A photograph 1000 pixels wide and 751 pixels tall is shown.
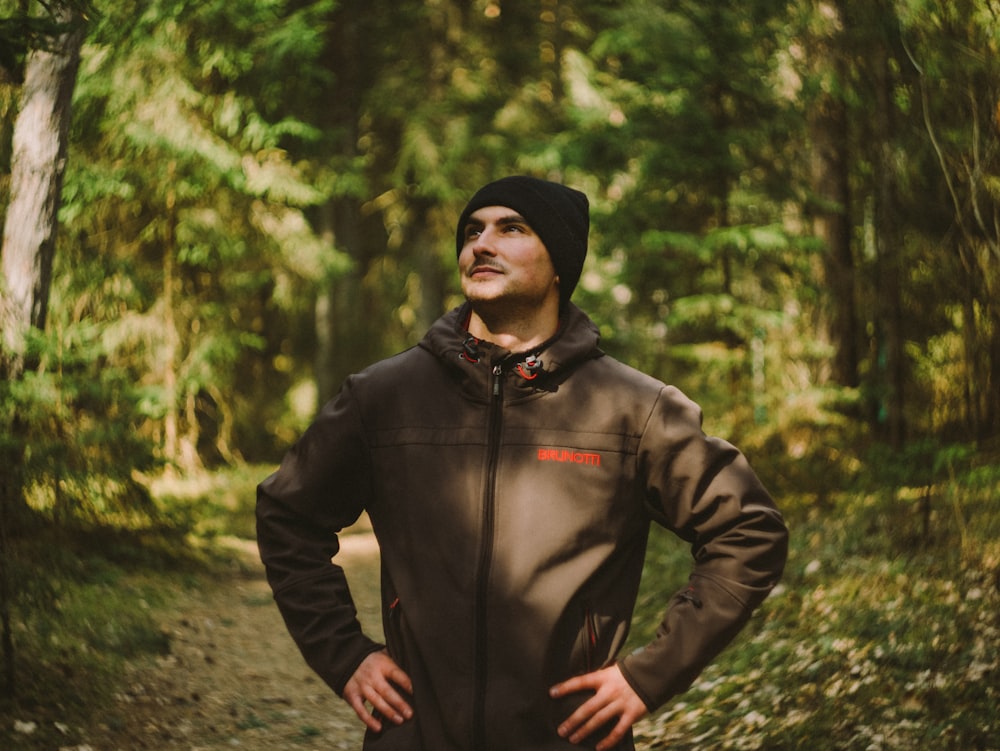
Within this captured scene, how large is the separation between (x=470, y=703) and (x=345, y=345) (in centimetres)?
1927

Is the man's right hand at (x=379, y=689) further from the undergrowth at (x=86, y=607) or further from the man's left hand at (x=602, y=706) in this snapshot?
the undergrowth at (x=86, y=607)

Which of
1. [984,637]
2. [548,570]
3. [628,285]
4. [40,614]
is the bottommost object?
[40,614]

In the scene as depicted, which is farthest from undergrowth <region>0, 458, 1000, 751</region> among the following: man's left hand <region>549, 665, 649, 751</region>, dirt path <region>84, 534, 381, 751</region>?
man's left hand <region>549, 665, 649, 751</region>

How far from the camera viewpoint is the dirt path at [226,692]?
20.6 feet

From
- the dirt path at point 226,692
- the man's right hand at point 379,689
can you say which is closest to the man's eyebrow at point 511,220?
the man's right hand at point 379,689

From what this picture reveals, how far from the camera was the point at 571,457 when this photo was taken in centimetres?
247

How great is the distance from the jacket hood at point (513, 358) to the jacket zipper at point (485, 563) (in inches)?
1.3

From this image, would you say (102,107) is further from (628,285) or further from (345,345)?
(345,345)

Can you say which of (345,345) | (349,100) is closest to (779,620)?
(345,345)

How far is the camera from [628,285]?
37.7 feet

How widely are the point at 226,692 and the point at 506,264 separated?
19.1ft

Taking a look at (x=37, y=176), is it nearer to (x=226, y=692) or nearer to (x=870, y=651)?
(x=226, y=692)

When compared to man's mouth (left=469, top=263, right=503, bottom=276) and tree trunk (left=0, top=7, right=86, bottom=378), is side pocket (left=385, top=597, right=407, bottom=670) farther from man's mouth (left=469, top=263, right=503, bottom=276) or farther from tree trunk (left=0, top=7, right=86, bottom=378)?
tree trunk (left=0, top=7, right=86, bottom=378)

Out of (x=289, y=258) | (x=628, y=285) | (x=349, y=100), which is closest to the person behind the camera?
(x=628, y=285)
